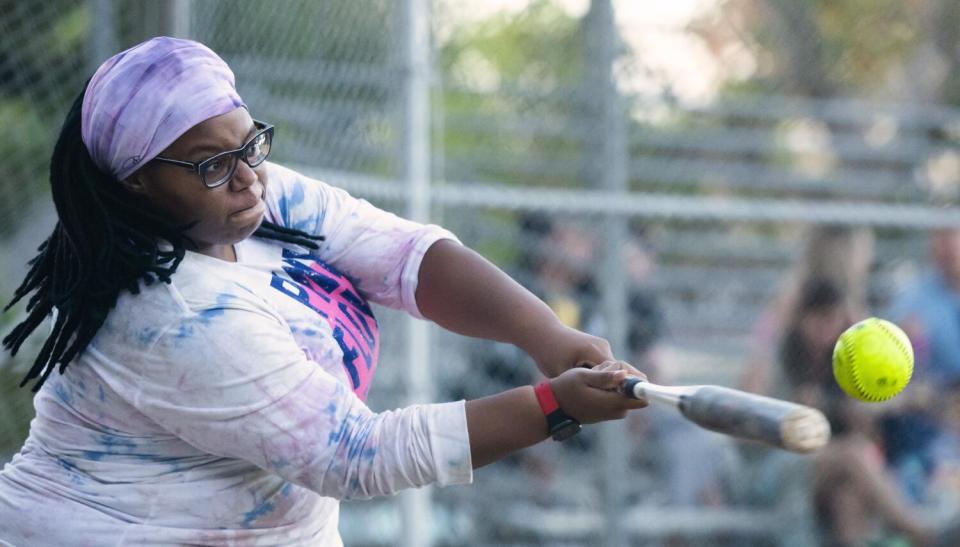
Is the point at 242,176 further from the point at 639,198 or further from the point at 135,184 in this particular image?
the point at 639,198

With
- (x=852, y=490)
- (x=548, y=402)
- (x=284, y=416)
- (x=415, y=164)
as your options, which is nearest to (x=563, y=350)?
(x=548, y=402)

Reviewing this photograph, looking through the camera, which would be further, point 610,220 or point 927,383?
point 927,383

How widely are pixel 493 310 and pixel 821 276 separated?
391 cm

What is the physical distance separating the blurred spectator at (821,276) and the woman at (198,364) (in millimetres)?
3901

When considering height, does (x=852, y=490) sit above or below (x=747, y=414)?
below

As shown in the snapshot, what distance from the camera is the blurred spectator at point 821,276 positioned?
6.54 metres

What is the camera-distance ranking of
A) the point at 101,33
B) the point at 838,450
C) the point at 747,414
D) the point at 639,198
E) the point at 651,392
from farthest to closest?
the point at 838,450, the point at 639,198, the point at 101,33, the point at 651,392, the point at 747,414

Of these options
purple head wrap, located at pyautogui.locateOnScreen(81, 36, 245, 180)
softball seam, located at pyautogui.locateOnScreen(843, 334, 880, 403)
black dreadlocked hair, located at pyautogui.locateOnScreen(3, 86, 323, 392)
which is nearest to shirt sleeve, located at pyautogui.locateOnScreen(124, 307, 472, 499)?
black dreadlocked hair, located at pyautogui.locateOnScreen(3, 86, 323, 392)

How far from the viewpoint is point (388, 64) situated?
5082mm

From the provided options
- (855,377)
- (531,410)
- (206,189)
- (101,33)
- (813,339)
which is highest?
(206,189)

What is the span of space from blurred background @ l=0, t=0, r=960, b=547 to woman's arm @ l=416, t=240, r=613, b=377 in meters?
1.66

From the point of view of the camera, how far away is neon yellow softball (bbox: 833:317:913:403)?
2986 millimetres

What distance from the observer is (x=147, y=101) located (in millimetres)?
2572

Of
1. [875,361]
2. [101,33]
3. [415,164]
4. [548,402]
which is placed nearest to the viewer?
[548,402]
